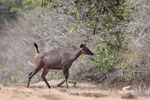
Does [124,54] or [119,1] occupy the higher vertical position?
[119,1]

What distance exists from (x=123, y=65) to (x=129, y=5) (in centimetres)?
225

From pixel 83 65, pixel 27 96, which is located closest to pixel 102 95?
pixel 27 96

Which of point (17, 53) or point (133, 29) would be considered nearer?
point (133, 29)

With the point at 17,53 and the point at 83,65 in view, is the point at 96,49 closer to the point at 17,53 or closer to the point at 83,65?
the point at 83,65

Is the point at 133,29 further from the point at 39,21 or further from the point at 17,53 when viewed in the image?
the point at 17,53

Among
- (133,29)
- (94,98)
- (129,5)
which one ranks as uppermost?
(129,5)

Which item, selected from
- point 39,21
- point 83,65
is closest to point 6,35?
point 39,21

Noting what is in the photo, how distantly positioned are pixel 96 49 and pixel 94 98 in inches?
163

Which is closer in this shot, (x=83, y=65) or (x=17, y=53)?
(x=83, y=65)

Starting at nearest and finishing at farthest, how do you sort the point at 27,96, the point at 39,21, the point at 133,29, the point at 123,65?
the point at 27,96 < the point at 133,29 < the point at 123,65 < the point at 39,21

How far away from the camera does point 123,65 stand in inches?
449

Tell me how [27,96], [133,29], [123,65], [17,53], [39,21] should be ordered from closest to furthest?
[27,96], [133,29], [123,65], [39,21], [17,53]

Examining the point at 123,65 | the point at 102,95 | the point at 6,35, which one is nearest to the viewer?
the point at 102,95

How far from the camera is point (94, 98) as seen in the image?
8570 millimetres
